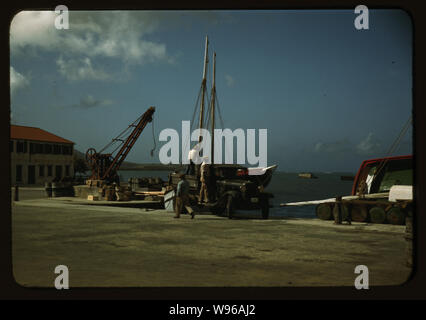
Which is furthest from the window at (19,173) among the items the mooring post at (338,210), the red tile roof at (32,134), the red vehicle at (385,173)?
the mooring post at (338,210)

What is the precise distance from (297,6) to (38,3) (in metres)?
3.06

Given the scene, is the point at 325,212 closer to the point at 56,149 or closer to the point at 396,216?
the point at 396,216

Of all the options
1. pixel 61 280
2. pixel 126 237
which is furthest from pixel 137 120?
pixel 61 280

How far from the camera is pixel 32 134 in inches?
→ 1905

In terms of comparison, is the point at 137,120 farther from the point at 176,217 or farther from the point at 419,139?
the point at 419,139

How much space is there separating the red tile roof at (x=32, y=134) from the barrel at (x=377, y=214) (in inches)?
1668

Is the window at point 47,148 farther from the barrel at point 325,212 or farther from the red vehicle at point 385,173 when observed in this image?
the barrel at point 325,212

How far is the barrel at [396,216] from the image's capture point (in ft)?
44.2

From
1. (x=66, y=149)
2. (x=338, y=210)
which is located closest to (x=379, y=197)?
(x=338, y=210)

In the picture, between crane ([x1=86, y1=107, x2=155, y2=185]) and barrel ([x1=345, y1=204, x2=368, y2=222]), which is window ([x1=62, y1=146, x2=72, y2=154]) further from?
barrel ([x1=345, y1=204, x2=368, y2=222])

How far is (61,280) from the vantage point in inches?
208

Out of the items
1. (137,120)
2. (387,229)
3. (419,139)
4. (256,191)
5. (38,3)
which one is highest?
(137,120)

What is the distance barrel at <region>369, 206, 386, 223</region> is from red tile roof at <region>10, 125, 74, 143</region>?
1668 inches

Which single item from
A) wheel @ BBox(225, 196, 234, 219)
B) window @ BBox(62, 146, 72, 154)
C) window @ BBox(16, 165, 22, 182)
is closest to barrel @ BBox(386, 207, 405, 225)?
wheel @ BBox(225, 196, 234, 219)
